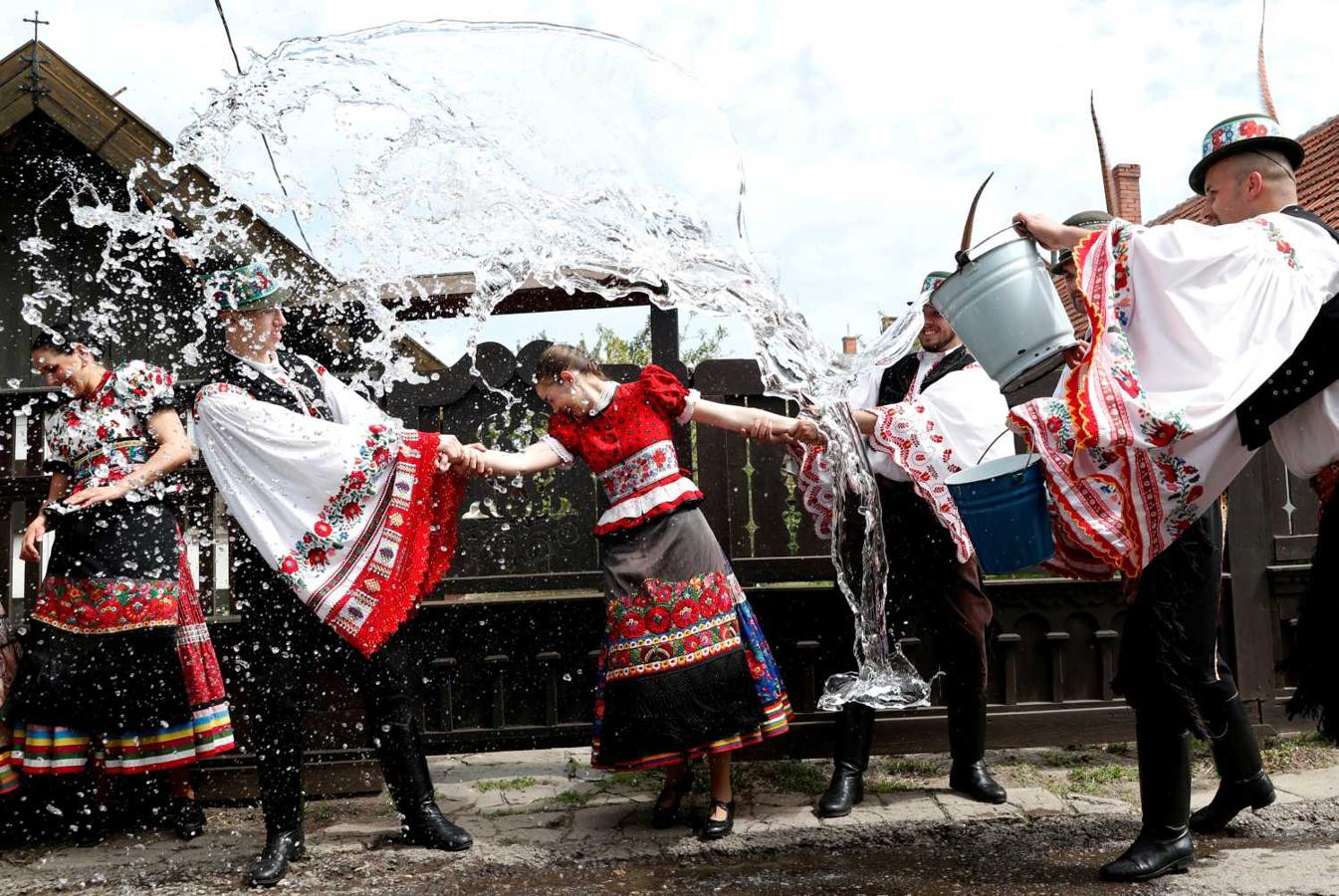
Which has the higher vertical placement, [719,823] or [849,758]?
[849,758]

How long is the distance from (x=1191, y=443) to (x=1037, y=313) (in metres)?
0.56

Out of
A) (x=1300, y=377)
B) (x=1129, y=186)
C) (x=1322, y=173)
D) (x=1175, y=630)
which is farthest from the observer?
(x=1129, y=186)

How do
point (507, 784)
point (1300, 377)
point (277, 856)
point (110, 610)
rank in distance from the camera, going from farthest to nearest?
point (507, 784) < point (110, 610) < point (277, 856) < point (1300, 377)

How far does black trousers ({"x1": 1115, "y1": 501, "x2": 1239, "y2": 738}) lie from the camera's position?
325 cm

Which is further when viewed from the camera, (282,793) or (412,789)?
(412,789)

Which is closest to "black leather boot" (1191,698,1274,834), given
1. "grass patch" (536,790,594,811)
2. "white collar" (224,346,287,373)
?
"grass patch" (536,790,594,811)

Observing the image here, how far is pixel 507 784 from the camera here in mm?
5039

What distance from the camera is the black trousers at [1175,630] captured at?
325 cm

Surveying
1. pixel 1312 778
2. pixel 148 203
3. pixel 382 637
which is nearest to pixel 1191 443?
pixel 1312 778

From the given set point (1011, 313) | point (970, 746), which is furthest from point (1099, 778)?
point (1011, 313)

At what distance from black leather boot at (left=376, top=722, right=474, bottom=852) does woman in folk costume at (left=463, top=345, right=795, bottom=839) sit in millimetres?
628

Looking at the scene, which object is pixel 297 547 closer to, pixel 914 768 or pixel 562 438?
pixel 562 438

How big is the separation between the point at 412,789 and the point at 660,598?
1.17m

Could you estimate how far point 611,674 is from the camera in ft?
13.0
